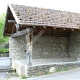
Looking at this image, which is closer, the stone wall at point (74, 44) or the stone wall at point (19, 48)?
the stone wall at point (74, 44)

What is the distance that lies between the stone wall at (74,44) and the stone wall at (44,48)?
489 mm

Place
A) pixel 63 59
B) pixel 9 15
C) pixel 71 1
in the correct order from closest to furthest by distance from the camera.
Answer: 1. pixel 9 15
2. pixel 63 59
3. pixel 71 1

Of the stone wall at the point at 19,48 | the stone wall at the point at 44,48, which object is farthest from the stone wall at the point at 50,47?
the stone wall at the point at 19,48

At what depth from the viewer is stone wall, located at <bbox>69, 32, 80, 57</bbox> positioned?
14.4m

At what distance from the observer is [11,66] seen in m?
15.7

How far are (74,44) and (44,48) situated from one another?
2407mm

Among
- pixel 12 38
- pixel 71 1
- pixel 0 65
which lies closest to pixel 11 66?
pixel 0 65

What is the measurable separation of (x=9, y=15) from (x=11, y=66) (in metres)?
4.40

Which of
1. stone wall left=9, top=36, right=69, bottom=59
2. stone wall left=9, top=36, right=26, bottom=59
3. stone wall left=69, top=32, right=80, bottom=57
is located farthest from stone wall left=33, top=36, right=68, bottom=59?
stone wall left=9, top=36, right=26, bottom=59

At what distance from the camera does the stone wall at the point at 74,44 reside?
565 inches

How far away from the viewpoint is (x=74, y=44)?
48.6ft

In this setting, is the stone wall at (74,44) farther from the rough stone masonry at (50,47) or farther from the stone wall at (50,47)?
the stone wall at (50,47)

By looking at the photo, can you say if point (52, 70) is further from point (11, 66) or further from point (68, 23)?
point (11, 66)

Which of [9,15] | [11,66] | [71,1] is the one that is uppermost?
[71,1]
